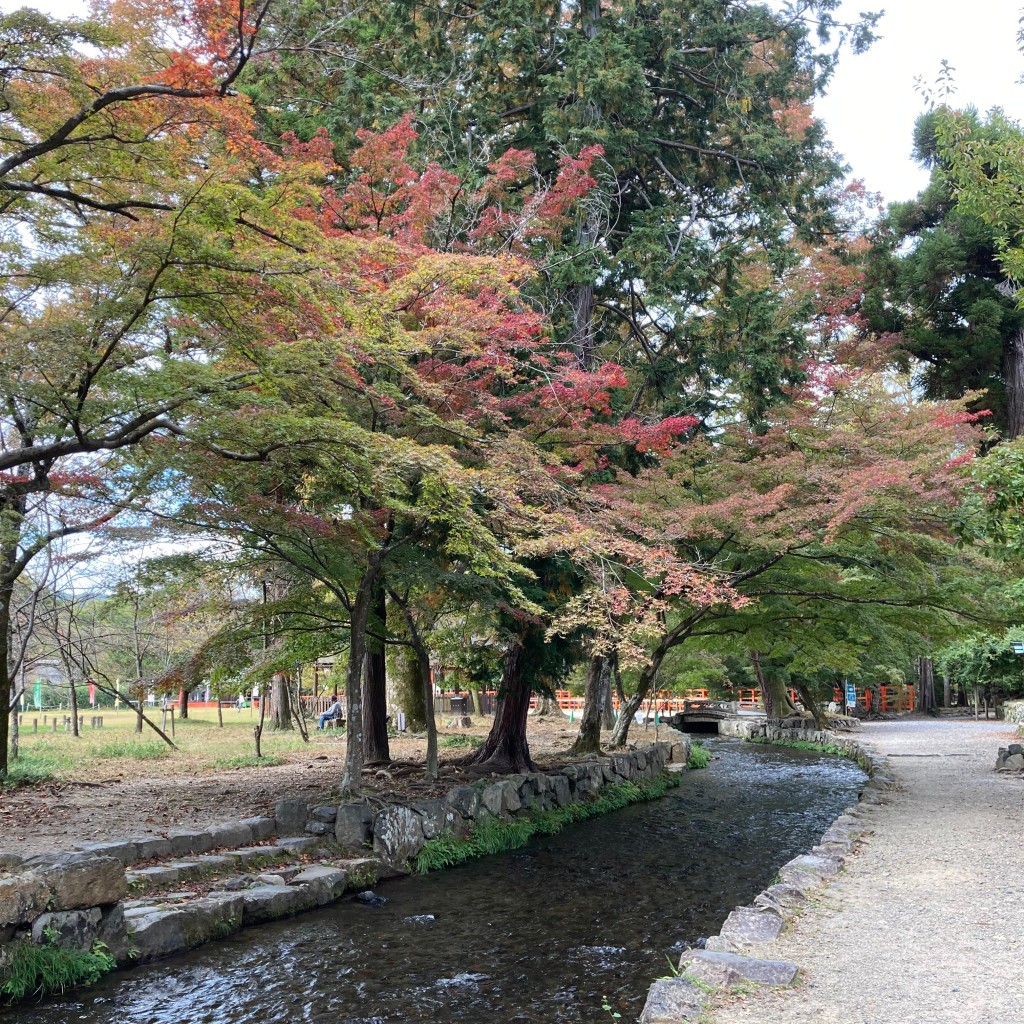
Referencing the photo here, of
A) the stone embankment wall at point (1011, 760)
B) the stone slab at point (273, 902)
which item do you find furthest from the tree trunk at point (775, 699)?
the stone slab at point (273, 902)

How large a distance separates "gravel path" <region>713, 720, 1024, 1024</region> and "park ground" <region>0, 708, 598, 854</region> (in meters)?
5.60

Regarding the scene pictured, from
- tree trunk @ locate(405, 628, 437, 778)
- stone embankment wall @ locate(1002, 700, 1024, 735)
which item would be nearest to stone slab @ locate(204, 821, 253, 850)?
tree trunk @ locate(405, 628, 437, 778)

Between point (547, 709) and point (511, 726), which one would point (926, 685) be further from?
point (511, 726)

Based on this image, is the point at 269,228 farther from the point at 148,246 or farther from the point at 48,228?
the point at 48,228

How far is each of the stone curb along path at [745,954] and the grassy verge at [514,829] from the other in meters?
3.89

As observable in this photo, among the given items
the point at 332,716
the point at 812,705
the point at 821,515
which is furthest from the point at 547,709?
the point at 821,515

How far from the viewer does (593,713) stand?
15.3 metres

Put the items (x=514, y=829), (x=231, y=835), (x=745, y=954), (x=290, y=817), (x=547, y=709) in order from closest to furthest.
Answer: (x=745, y=954)
(x=231, y=835)
(x=290, y=817)
(x=514, y=829)
(x=547, y=709)

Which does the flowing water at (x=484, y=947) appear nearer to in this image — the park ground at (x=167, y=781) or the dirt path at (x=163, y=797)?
the dirt path at (x=163, y=797)

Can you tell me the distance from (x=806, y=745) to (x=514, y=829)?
14.6 metres

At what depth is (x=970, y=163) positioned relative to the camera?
969cm

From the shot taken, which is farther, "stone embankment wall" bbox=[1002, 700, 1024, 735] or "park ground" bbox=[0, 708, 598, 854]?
"stone embankment wall" bbox=[1002, 700, 1024, 735]

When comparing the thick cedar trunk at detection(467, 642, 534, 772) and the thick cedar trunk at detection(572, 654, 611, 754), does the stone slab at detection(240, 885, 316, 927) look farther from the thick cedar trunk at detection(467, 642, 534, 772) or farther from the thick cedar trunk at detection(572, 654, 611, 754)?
→ the thick cedar trunk at detection(572, 654, 611, 754)

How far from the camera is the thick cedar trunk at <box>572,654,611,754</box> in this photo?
1498cm
